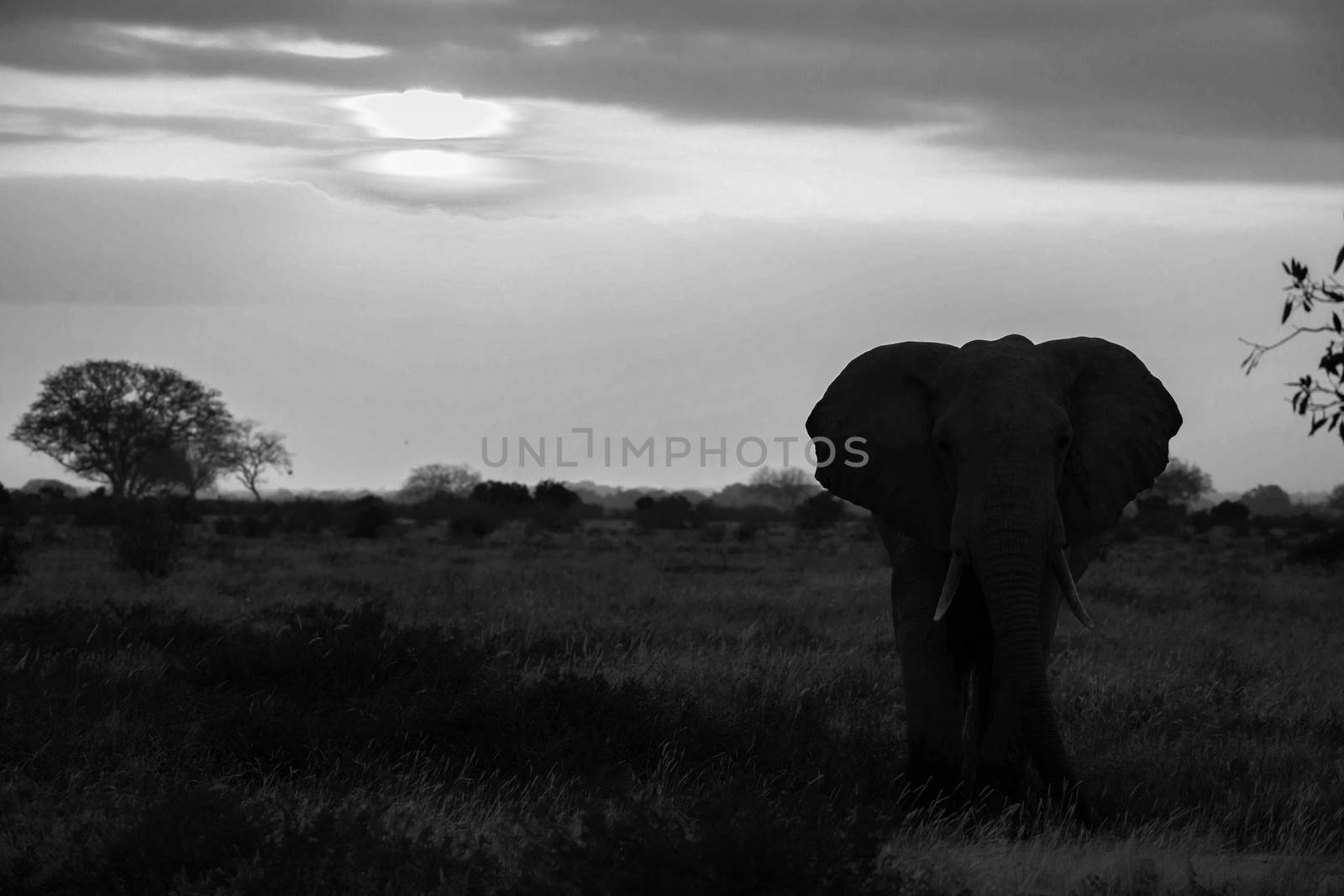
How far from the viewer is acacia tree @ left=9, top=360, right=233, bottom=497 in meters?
62.4

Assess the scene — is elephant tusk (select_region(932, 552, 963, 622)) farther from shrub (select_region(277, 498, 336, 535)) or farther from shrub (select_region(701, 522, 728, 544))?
shrub (select_region(277, 498, 336, 535))

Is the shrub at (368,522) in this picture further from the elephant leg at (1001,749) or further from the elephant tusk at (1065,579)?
the elephant tusk at (1065,579)

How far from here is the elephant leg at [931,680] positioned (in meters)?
7.21

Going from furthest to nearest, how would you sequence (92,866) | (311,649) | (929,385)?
1. (311,649)
2. (929,385)
3. (92,866)

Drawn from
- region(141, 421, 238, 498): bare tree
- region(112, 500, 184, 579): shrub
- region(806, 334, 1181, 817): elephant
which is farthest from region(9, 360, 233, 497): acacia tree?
region(806, 334, 1181, 817): elephant

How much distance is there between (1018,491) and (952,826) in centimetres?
162

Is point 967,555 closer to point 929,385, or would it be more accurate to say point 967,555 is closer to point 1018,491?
point 1018,491

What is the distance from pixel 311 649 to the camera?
956 cm

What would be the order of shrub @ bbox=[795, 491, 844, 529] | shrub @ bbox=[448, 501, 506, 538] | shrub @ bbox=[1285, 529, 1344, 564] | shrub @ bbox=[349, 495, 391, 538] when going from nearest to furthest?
shrub @ bbox=[1285, 529, 1344, 564]
shrub @ bbox=[448, 501, 506, 538]
shrub @ bbox=[349, 495, 391, 538]
shrub @ bbox=[795, 491, 844, 529]

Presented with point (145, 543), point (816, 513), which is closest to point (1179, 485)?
point (816, 513)

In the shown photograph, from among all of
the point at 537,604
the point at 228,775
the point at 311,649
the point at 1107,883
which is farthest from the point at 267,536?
the point at 1107,883

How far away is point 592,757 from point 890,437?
2363 millimetres

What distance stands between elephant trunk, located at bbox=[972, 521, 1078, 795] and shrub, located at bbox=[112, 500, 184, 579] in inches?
596

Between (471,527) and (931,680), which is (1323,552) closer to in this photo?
(471,527)
